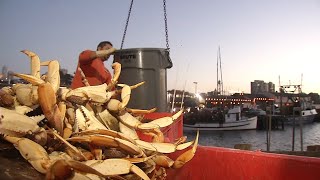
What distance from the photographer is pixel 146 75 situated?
481 centimetres

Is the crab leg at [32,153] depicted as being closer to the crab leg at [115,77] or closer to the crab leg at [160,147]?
the crab leg at [160,147]

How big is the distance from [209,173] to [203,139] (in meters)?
36.9

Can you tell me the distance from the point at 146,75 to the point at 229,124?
4299 centimetres

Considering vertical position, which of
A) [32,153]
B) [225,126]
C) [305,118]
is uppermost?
[32,153]

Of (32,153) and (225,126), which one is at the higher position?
(32,153)

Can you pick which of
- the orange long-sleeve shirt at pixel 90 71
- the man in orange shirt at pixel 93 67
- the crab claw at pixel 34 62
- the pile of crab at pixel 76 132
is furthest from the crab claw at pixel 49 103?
the orange long-sleeve shirt at pixel 90 71

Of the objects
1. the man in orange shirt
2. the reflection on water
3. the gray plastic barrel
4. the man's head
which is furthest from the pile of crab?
the reflection on water

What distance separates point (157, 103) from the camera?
4785mm

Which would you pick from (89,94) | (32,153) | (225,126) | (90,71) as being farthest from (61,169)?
(225,126)

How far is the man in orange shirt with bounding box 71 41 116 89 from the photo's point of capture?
12.5ft

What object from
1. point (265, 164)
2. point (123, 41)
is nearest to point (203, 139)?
point (123, 41)

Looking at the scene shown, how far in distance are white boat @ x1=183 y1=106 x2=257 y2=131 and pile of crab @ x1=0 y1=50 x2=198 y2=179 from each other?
1706 inches

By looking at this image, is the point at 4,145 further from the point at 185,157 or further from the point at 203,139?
the point at 203,139

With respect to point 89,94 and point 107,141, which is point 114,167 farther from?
point 89,94
